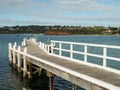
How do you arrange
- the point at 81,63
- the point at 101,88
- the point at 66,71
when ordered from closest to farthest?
the point at 101,88 → the point at 66,71 → the point at 81,63

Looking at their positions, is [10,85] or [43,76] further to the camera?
[43,76]

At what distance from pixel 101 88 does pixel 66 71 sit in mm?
3440

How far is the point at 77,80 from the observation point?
12266mm

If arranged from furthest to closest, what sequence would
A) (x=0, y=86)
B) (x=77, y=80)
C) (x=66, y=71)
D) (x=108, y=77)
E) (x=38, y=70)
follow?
(x=38, y=70) < (x=0, y=86) < (x=66, y=71) < (x=77, y=80) < (x=108, y=77)

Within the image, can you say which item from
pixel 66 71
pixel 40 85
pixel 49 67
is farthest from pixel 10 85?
pixel 66 71

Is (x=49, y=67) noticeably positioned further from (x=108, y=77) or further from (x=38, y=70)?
(x=38, y=70)

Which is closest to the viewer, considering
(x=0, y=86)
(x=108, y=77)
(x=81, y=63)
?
(x=108, y=77)

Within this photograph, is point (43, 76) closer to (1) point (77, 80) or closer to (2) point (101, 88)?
(1) point (77, 80)

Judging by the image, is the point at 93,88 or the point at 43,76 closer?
the point at 93,88

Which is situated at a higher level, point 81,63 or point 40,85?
point 81,63

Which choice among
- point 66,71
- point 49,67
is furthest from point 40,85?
point 66,71

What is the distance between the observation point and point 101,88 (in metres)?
10.2

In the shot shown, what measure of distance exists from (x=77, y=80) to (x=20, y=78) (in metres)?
13.6

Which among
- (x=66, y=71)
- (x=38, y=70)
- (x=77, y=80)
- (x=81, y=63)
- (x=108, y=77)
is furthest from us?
(x=38, y=70)
